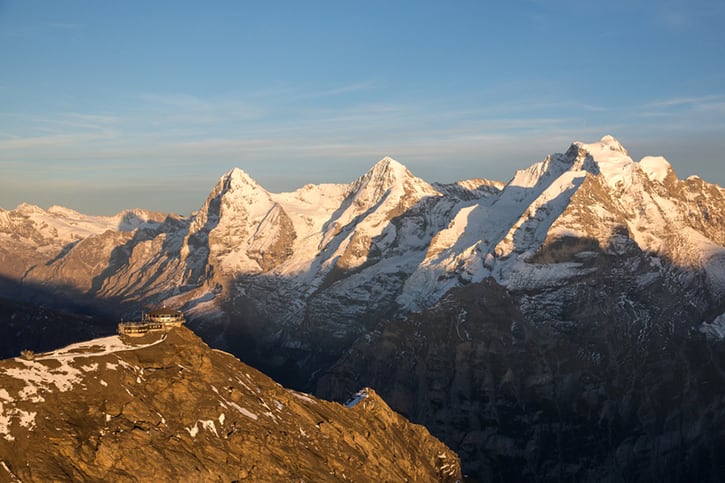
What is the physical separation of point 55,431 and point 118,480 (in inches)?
528

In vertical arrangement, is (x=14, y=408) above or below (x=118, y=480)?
above

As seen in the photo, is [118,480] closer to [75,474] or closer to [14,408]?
[75,474]

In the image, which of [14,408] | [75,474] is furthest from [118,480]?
[14,408]

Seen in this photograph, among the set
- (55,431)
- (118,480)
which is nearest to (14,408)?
(55,431)

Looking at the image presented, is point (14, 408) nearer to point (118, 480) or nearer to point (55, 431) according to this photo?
point (55, 431)

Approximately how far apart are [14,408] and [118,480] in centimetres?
2136

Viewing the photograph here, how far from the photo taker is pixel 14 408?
19962cm

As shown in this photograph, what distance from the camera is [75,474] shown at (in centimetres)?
19362

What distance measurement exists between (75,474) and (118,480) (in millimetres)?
8331

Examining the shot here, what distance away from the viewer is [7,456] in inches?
7411

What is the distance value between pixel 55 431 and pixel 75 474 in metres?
9.42

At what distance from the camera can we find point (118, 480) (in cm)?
19912

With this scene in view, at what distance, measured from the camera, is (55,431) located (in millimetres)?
199000

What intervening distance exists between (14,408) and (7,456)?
13065 millimetres
